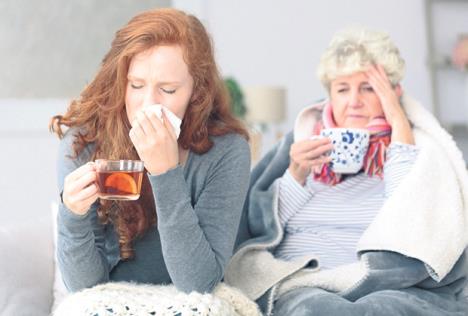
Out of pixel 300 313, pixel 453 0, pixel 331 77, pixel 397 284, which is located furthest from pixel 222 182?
pixel 453 0

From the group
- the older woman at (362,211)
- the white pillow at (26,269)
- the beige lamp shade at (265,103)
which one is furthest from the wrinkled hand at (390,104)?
the beige lamp shade at (265,103)

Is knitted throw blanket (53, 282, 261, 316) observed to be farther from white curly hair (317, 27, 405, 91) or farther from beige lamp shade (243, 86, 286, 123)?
beige lamp shade (243, 86, 286, 123)

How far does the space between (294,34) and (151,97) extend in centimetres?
271

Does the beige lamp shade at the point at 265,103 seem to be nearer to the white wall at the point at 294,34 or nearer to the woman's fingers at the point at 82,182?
the white wall at the point at 294,34

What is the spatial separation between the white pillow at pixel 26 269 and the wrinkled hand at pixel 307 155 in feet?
2.38

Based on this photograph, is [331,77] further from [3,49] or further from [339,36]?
[3,49]

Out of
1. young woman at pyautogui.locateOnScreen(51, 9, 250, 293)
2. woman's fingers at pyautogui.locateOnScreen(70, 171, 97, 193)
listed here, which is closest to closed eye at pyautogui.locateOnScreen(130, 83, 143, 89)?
young woman at pyautogui.locateOnScreen(51, 9, 250, 293)

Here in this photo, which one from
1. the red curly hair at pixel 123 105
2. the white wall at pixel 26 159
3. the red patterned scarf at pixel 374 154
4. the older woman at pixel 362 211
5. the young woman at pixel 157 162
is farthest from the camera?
the white wall at pixel 26 159

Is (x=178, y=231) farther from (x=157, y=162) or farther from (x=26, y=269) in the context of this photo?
(x=26, y=269)

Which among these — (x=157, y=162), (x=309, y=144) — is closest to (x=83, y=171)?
(x=157, y=162)

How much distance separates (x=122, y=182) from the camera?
4.18 ft

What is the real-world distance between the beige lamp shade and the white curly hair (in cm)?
161

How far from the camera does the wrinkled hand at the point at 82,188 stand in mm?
1293

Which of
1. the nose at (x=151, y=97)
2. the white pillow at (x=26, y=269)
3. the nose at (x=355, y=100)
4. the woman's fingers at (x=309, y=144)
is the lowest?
the white pillow at (x=26, y=269)
